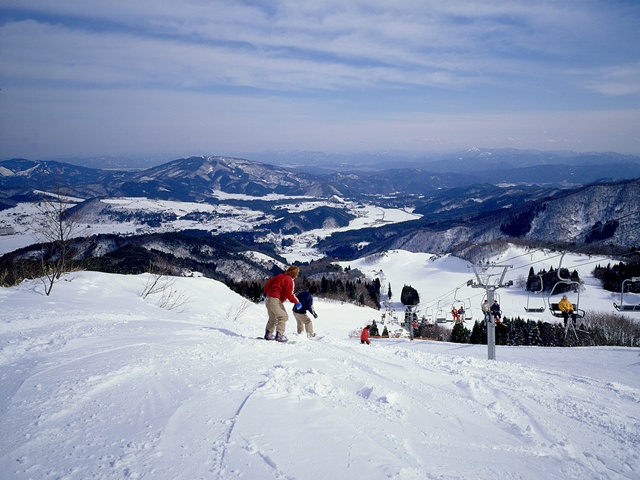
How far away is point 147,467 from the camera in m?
3.69

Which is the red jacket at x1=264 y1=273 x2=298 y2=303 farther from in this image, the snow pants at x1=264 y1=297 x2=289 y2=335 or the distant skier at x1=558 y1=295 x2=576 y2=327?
the distant skier at x1=558 y1=295 x2=576 y2=327

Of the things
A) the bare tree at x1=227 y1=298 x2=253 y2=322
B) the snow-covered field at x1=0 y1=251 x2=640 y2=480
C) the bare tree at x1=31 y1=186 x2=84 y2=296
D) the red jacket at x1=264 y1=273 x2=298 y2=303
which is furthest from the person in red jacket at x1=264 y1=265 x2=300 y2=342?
the bare tree at x1=227 y1=298 x2=253 y2=322

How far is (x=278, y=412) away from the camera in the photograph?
4996 millimetres

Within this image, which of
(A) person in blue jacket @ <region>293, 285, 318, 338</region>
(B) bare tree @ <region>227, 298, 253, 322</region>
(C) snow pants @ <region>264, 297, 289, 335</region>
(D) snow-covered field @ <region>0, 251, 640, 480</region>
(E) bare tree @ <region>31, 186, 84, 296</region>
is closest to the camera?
(D) snow-covered field @ <region>0, 251, 640, 480</region>

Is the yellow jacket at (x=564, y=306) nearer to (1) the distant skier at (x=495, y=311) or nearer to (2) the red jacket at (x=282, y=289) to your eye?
(1) the distant skier at (x=495, y=311)

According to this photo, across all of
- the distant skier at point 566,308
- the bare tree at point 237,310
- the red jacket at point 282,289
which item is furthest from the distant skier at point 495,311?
the bare tree at point 237,310

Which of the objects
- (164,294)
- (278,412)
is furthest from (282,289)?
(164,294)

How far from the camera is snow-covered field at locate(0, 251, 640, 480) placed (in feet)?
12.8

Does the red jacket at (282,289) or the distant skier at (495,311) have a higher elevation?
the red jacket at (282,289)

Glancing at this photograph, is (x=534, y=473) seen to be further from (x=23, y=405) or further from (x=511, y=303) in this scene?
(x=511, y=303)

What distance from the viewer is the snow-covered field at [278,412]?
392cm

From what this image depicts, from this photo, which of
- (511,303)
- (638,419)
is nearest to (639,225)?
(511,303)

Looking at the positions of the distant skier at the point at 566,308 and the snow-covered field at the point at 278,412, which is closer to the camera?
the snow-covered field at the point at 278,412

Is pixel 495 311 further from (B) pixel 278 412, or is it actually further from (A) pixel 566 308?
(B) pixel 278 412
